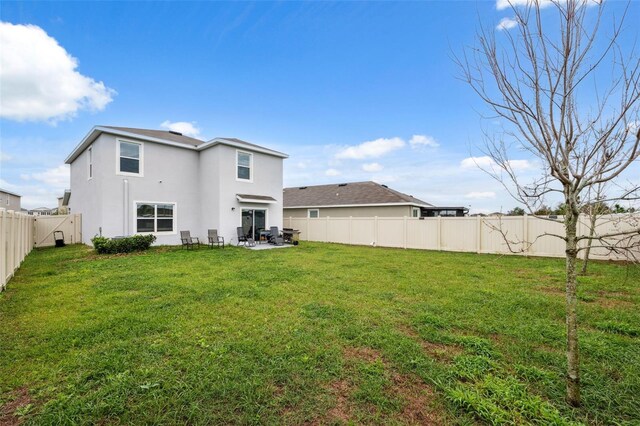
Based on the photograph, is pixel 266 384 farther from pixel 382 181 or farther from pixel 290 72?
pixel 382 181

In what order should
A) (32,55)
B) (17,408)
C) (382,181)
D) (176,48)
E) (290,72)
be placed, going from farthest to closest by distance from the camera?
(382,181), (290,72), (176,48), (32,55), (17,408)

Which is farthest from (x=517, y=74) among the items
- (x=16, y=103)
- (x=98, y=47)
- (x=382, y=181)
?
(x=382, y=181)

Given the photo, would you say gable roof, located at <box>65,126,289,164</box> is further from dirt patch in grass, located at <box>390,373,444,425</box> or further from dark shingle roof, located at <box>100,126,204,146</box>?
dirt patch in grass, located at <box>390,373,444,425</box>

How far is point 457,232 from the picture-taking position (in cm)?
1327

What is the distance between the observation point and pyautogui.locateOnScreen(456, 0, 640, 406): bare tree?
2277 mm

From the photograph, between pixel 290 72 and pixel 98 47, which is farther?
pixel 290 72

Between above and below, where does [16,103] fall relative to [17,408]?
above

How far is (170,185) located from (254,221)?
4.68 m

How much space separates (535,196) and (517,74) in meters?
1.19

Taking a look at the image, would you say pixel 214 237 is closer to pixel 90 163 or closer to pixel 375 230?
pixel 90 163

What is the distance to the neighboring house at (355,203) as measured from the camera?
19422 mm

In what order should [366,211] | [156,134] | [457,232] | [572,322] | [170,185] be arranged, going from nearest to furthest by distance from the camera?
[572,322], [457,232], [170,185], [156,134], [366,211]

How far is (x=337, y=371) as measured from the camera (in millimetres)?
2883

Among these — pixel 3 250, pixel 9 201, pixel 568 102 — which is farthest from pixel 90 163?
pixel 9 201
